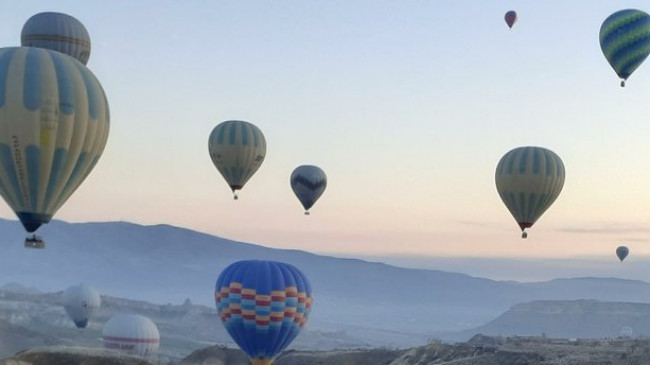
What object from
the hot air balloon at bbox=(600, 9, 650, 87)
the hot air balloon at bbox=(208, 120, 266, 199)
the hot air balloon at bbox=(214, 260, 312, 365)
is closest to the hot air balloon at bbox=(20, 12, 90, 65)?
the hot air balloon at bbox=(208, 120, 266, 199)

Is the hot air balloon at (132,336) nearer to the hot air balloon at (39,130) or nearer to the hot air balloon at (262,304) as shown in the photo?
the hot air balloon at (262,304)

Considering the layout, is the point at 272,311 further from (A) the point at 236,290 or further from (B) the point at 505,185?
(B) the point at 505,185

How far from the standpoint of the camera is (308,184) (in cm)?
8175

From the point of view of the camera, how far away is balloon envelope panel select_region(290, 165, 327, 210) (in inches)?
3211

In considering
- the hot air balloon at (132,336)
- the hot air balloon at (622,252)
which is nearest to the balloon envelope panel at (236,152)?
the hot air balloon at (132,336)

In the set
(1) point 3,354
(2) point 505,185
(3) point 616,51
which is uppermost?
(3) point 616,51

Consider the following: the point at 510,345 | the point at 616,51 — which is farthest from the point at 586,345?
the point at 616,51

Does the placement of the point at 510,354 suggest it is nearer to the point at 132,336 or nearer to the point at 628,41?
the point at 628,41

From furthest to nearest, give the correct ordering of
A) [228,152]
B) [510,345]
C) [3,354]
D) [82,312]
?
[3,354]
[82,312]
[228,152]
[510,345]

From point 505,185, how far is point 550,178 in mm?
2592

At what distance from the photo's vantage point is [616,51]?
59875mm

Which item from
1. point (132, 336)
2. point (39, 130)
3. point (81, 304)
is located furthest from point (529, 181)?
point (81, 304)

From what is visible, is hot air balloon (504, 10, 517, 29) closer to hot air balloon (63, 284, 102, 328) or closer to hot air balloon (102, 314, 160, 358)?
hot air balloon (102, 314, 160, 358)

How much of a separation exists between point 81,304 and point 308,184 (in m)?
33.6
